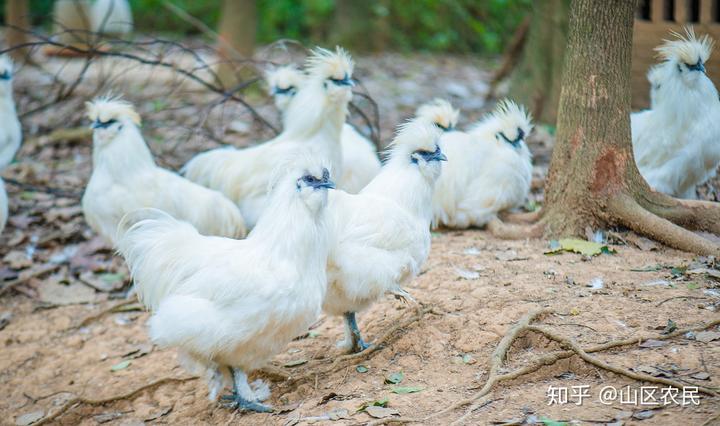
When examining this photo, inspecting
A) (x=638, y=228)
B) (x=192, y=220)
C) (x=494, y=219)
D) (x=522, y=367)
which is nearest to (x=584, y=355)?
(x=522, y=367)

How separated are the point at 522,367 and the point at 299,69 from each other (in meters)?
4.42

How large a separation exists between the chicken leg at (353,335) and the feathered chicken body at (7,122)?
439cm

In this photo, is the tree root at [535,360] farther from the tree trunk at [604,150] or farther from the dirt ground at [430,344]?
the tree trunk at [604,150]

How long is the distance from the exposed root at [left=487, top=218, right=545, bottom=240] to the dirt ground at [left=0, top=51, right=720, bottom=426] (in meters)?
0.12

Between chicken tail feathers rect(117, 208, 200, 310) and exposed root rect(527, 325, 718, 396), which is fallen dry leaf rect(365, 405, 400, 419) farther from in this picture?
chicken tail feathers rect(117, 208, 200, 310)

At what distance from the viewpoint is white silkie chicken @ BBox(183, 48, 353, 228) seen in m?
6.55

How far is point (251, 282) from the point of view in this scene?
3967 mm

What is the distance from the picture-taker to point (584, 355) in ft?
13.2

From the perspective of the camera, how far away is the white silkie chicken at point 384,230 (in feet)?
14.8

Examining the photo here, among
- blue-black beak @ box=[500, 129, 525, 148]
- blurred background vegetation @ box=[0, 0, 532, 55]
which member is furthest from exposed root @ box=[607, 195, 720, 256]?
blurred background vegetation @ box=[0, 0, 532, 55]

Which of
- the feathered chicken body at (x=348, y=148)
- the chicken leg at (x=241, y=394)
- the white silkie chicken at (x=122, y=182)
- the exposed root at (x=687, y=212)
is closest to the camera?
the chicken leg at (x=241, y=394)

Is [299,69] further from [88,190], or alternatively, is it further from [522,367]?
[522,367]

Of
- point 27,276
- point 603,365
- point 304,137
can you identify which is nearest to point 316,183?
point 603,365

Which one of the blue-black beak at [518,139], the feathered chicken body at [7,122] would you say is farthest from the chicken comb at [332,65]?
the feathered chicken body at [7,122]
